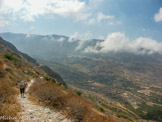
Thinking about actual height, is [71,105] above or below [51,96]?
below

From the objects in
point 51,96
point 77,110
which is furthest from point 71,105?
point 51,96

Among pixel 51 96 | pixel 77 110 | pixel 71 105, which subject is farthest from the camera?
pixel 51 96

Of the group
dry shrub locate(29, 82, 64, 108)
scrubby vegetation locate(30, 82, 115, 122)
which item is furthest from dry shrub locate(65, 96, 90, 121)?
dry shrub locate(29, 82, 64, 108)

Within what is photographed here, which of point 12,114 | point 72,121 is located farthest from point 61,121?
point 12,114

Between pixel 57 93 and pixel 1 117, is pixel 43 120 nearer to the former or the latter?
pixel 1 117

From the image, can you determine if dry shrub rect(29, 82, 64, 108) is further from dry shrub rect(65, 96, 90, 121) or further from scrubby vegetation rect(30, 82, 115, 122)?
dry shrub rect(65, 96, 90, 121)

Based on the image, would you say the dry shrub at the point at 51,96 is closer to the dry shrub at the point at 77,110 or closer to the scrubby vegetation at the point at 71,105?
the scrubby vegetation at the point at 71,105

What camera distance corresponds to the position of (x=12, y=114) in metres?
6.17

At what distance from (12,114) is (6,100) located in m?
2.54

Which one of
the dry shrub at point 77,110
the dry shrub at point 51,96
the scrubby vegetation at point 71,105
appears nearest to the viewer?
the scrubby vegetation at point 71,105

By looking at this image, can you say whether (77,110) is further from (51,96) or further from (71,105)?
(51,96)

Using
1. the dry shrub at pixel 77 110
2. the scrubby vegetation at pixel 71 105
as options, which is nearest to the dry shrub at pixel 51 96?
the scrubby vegetation at pixel 71 105

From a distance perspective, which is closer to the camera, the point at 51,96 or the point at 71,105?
the point at 71,105

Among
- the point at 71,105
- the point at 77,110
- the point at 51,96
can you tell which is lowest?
the point at 77,110
